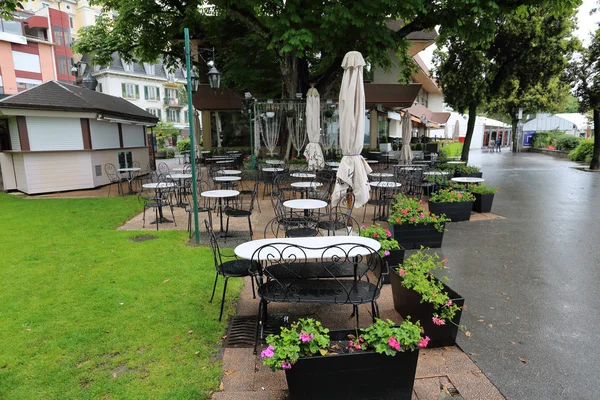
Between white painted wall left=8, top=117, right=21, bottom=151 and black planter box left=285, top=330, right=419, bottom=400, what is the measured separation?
13523 millimetres

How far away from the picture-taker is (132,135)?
53.6 ft

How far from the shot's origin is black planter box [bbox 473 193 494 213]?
28.1ft

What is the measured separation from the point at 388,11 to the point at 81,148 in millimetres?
11237

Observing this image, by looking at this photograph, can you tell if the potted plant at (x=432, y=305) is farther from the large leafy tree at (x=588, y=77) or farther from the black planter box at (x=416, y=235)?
the large leafy tree at (x=588, y=77)

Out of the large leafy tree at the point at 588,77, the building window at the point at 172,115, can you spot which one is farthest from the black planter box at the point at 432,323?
the building window at the point at 172,115

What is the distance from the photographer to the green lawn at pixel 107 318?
2.82m

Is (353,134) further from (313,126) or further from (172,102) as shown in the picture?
(172,102)

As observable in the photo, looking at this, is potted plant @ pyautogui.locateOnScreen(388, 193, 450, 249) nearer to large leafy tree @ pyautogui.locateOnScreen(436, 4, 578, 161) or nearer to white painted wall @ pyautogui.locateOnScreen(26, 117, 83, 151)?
large leafy tree @ pyautogui.locateOnScreen(436, 4, 578, 161)

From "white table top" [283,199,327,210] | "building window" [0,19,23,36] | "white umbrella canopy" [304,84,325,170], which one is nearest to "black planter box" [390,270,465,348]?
"white table top" [283,199,327,210]

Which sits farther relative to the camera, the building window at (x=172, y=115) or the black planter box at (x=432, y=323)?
the building window at (x=172, y=115)

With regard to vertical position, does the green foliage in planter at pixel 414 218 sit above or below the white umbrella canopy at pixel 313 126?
below

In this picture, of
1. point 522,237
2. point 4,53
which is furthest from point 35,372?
point 4,53

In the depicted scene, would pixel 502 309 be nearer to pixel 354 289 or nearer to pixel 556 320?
pixel 556 320

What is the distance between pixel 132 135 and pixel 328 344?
16482mm
